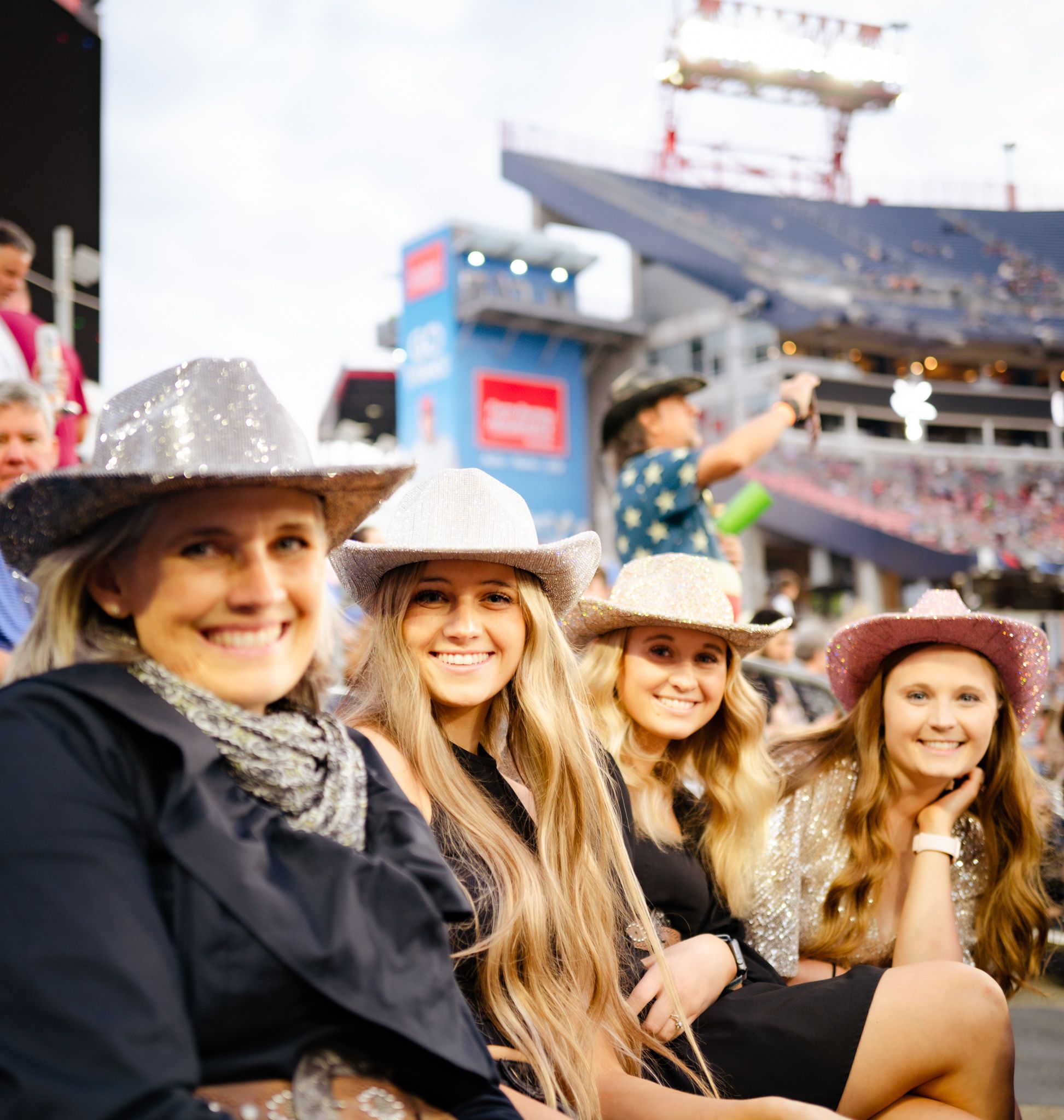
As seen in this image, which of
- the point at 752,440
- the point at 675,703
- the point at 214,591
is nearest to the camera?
the point at 214,591

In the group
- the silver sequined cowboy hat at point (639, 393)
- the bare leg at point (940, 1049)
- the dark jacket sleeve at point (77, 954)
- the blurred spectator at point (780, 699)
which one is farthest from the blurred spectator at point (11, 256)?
the bare leg at point (940, 1049)

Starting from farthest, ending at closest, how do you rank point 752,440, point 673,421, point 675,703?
point 673,421
point 752,440
point 675,703

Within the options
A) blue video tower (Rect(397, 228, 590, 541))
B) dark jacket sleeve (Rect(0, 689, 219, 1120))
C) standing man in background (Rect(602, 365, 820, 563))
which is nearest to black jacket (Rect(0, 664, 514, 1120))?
dark jacket sleeve (Rect(0, 689, 219, 1120))

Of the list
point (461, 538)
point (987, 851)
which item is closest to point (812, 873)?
point (987, 851)

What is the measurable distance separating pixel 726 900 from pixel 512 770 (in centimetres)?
75

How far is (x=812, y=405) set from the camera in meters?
3.93

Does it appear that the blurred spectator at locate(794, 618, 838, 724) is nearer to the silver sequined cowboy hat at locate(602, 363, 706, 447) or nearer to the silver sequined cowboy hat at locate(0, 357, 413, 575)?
the silver sequined cowboy hat at locate(602, 363, 706, 447)

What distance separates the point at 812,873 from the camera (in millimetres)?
2736

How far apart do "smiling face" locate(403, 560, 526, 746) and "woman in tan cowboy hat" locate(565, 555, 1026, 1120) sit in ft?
1.83

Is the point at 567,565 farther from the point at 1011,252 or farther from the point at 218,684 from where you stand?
the point at 1011,252

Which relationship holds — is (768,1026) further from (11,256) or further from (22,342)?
(22,342)

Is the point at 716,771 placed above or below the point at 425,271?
below

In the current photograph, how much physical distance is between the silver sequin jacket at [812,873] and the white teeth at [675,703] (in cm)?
40

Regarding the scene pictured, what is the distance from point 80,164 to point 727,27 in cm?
2641
